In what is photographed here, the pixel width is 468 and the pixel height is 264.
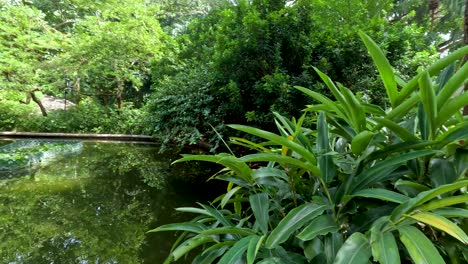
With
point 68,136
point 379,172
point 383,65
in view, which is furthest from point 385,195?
point 68,136

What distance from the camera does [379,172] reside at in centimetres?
89

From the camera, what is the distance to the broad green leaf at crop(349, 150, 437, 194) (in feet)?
2.84

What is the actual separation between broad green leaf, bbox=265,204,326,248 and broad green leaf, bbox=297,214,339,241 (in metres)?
0.02

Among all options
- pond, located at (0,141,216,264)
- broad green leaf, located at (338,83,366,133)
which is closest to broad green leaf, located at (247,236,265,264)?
broad green leaf, located at (338,83,366,133)

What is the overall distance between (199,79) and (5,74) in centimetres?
731

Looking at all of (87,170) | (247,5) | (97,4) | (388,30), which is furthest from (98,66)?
(388,30)

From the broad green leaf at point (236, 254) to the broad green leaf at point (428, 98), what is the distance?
622 millimetres

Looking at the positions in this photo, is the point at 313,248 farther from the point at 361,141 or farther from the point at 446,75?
the point at 446,75

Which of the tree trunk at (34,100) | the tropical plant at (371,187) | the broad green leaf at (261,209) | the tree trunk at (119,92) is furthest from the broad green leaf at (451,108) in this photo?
the tree trunk at (34,100)

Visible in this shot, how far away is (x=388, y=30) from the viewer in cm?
363

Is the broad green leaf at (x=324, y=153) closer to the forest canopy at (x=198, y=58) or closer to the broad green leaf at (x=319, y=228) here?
the broad green leaf at (x=319, y=228)

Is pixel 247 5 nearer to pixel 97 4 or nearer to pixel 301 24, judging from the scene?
pixel 301 24

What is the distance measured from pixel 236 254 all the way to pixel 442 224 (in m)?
0.50

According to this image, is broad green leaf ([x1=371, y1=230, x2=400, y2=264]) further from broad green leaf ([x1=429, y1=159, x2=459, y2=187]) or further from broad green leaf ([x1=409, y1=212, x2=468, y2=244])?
broad green leaf ([x1=429, y1=159, x2=459, y2=187])
